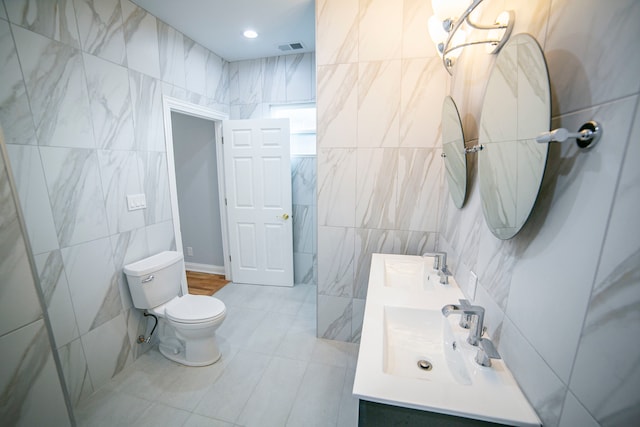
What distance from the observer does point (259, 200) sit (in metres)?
2.90

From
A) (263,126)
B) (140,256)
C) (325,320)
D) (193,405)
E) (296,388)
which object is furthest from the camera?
(263,126)

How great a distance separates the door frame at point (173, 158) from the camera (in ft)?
7.09

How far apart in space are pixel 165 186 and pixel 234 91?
1496mm

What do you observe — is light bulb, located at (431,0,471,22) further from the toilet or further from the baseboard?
the baseboard

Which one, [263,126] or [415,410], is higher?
[263,126]

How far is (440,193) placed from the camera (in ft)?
5.73

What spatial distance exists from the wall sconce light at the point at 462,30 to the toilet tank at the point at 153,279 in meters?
2.25

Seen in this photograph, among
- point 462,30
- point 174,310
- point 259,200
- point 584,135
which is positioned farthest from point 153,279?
point 462,30

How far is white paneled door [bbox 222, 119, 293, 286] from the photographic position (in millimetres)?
2761

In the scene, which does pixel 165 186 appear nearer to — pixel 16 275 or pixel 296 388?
pixel 16 275

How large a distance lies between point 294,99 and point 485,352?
282cm

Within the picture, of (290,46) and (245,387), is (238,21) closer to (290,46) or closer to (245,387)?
(290,46)

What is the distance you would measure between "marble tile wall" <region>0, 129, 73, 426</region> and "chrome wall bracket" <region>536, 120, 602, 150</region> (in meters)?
1.44

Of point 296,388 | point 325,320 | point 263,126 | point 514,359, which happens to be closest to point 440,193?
point 514,359
